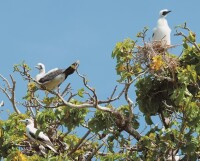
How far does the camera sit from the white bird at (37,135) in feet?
50.2

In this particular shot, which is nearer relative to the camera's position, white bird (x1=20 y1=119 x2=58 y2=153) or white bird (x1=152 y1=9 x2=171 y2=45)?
white bird (x1=20 y1=119 x2=58 y2=153)

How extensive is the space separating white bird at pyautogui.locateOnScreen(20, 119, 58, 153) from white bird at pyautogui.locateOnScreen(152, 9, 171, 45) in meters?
2.92

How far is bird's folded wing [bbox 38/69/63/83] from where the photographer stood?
52.8 feet

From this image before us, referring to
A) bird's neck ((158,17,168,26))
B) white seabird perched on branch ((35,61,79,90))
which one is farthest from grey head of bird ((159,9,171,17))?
white seabird perched on branch ((35,61,79,90))

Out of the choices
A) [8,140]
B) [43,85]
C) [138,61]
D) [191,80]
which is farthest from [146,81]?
[8,140]

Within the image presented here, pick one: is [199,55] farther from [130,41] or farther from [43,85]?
[43,85]

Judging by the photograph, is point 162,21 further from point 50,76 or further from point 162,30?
point 50,76

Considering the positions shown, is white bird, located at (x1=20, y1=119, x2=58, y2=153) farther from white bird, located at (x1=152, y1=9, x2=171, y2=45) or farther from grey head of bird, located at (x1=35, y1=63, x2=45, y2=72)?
white bird, located at (x1=152, y1=9, x2=171, y2=45)

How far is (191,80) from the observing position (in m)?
12.9

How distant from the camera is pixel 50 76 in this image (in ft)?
53.0

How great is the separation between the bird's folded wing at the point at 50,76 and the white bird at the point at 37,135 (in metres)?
0.91

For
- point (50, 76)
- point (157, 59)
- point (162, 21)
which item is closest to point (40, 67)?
point (50, 76)

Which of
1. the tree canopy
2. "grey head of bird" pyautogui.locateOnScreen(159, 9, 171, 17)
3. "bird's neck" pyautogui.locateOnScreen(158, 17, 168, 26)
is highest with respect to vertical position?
"grey head of bird" pyautogui.locateOnScreen(159, 9, 171, 17)

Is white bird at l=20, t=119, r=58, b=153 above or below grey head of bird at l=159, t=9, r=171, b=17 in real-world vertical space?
below
